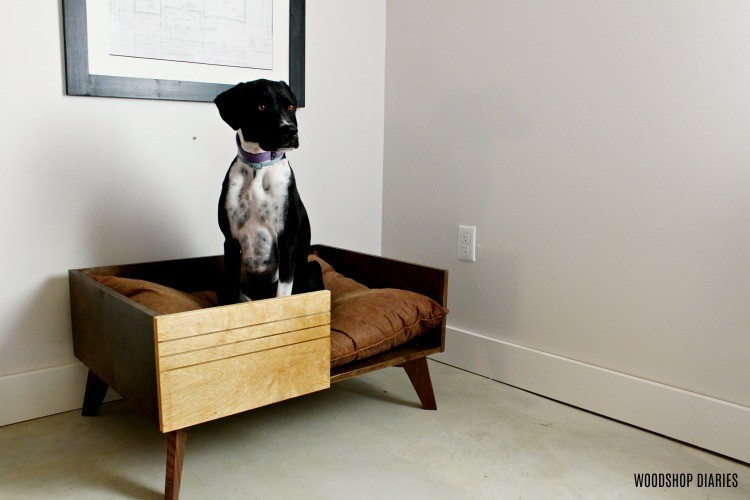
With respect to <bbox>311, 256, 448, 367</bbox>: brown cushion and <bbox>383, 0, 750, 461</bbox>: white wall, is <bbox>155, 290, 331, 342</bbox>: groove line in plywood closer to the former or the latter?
<bbox>311, 256, 448, 367</bbox>: brown cushion

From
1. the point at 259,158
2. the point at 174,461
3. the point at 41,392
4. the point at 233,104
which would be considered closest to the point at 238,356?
the point at 174,461

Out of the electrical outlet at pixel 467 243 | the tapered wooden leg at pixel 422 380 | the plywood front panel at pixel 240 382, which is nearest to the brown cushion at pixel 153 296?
the plywood front panel at pixel 240 382

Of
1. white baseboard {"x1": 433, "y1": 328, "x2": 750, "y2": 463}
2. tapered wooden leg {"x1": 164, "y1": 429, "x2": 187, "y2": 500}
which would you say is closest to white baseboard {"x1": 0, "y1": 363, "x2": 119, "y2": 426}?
tapered wooden leg {"x1": 164, "y1": 429, "x2": 187, "y2": 500}

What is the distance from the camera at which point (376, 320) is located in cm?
156

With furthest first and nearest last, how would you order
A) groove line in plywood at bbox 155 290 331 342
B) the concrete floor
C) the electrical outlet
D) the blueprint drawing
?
the electrical outlet → the blueprint drawing → the concrete floor → groove line in plywood at bbox 155 290 331 342

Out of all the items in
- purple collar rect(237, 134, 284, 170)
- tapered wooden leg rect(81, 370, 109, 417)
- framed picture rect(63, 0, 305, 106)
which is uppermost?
framed picture rect(63, 0, 305, 106)

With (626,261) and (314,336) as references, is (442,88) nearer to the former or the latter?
(626,261)

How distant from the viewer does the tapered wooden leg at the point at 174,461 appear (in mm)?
1211

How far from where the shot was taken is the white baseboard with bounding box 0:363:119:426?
160cm

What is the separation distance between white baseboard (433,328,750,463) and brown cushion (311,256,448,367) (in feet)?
1.26

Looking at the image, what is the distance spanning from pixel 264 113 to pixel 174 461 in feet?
2.36

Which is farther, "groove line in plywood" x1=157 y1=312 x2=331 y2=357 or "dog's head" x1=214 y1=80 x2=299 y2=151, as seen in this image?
"dog's head" x1=214 y1=80 x2=299 y2=151

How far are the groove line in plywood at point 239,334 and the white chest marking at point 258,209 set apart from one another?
0.69 feet

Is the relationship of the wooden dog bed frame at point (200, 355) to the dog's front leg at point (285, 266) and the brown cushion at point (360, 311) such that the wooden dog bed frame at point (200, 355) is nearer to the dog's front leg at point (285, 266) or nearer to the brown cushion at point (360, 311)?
the brown cushion at point (360, 311)
